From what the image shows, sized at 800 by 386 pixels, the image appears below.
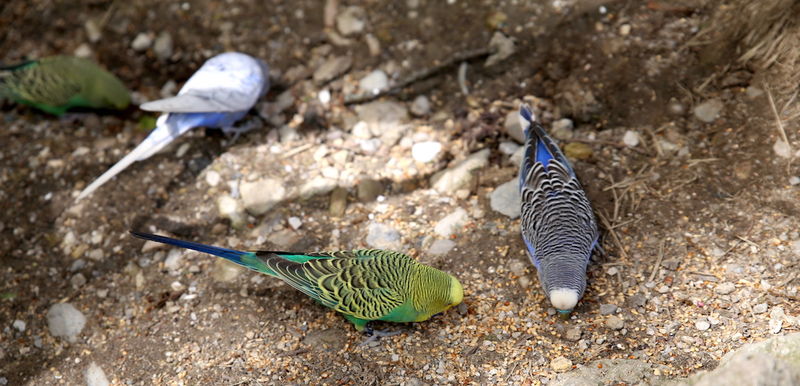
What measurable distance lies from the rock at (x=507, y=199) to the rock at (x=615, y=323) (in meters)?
0.97

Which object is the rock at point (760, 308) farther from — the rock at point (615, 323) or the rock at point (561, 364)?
the rock at point (561, 364)

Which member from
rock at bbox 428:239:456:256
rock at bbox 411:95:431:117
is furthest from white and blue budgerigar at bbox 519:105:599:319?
rock at bbox 411:95:431:117

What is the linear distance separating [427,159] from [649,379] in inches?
88.3

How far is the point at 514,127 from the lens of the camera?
15.8 ft

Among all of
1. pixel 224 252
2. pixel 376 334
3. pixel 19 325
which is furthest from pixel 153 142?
pixel 376 334

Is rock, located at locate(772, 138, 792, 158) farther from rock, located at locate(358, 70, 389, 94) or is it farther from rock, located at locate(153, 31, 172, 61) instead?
rock, located at locate(153, 31, 172, 61)

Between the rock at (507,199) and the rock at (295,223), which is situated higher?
the rock at (507,199)

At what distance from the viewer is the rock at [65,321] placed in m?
4.23

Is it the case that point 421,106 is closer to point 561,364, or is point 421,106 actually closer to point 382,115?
point 382,115

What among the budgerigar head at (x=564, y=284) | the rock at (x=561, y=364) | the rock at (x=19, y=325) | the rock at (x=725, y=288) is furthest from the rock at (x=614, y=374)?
the rock at (x=19, y=325)

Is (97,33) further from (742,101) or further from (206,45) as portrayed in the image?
(742,101)

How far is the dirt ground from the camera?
3.71 meters

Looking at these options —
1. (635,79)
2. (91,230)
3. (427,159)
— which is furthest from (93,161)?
(635,79)

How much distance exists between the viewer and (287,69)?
5.59 meters
